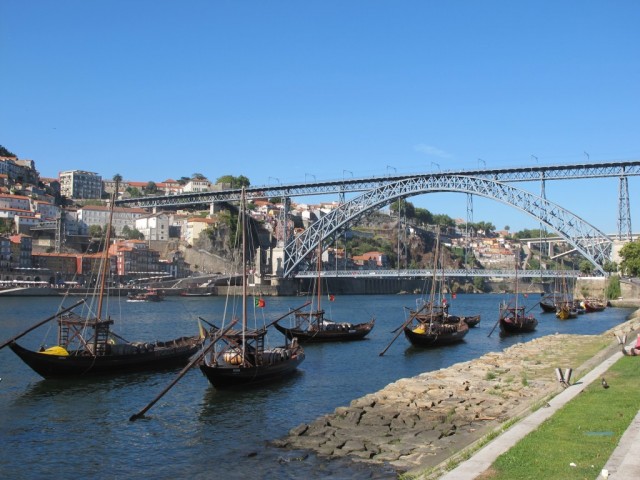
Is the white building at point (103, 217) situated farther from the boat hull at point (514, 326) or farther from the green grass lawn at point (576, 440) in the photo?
the green grass lawn at point (576, 440)

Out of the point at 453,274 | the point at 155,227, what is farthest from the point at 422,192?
the point at 155,227

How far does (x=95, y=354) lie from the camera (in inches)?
1077

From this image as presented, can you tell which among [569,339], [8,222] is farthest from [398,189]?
[8,222]

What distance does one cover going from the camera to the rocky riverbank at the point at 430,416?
1510 centimetres

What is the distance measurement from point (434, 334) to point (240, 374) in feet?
59.9

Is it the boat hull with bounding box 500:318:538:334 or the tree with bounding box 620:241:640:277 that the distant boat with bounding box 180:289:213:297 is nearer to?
the tree with bounding box 620:241:640:277

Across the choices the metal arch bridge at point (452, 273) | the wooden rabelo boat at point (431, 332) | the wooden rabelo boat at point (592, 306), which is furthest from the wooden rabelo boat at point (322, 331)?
the metal arch bridge at point (452, 273)

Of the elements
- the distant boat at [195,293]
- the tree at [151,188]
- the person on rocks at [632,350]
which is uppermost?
the tree at [151,188]

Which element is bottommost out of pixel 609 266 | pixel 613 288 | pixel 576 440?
pixel 576 440

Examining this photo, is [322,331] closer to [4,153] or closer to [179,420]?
[179,420]

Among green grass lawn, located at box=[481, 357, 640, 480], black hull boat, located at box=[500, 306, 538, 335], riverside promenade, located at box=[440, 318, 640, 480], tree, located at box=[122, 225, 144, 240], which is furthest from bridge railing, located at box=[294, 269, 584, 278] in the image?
riverside promenade, located at box=[440, 318, 640, 480]

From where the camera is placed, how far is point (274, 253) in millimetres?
118500

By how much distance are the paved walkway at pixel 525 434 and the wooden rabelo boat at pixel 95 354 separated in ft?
57.5

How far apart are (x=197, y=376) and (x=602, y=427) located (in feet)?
60.2
